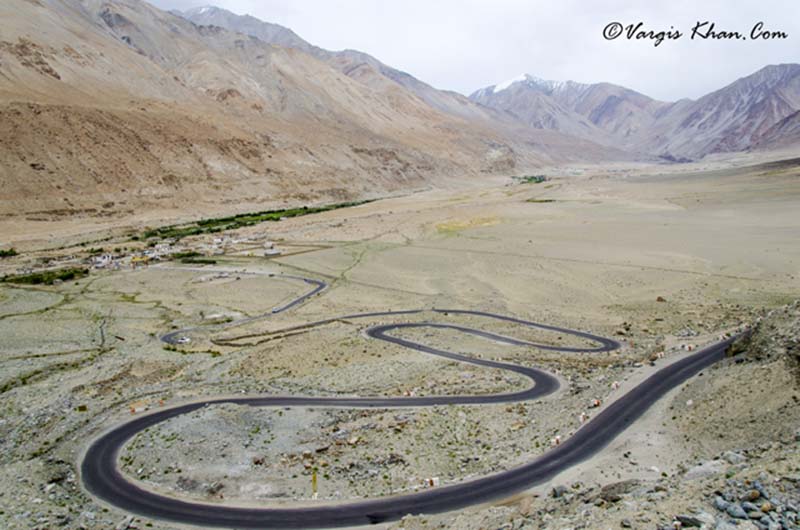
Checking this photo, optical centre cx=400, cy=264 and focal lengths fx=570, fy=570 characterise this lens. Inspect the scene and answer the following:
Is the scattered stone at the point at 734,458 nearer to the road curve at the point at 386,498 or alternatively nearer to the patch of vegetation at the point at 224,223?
the road curve at the point at 386,498

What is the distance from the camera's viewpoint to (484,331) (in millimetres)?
42406

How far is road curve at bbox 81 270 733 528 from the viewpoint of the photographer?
2005cm

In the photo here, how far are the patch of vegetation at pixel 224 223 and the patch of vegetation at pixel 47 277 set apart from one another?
2383cm

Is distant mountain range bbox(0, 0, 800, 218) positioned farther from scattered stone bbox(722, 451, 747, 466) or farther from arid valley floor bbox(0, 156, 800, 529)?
scattered stone bbox(722, 451, 747, 466)

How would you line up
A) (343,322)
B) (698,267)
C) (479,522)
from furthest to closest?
(698,267)
(343,322)
(479,522)

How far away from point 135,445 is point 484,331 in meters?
25.1

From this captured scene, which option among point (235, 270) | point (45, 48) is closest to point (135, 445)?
point (235, 270)

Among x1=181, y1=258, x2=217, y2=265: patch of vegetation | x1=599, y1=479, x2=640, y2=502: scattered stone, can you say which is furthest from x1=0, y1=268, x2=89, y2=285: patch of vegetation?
x1=599, y1=479, x2=640, y2=502: scattered stone

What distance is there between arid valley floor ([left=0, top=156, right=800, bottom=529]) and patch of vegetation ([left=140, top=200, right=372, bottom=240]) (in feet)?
36.1

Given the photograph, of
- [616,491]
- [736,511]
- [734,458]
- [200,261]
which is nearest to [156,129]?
→ [200,261]

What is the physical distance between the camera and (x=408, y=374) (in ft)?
110

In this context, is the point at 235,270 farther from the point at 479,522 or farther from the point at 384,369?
the point at 479,522

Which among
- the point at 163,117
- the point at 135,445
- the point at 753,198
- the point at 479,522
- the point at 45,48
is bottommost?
the point at 135,445

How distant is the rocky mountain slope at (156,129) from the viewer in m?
95.9
